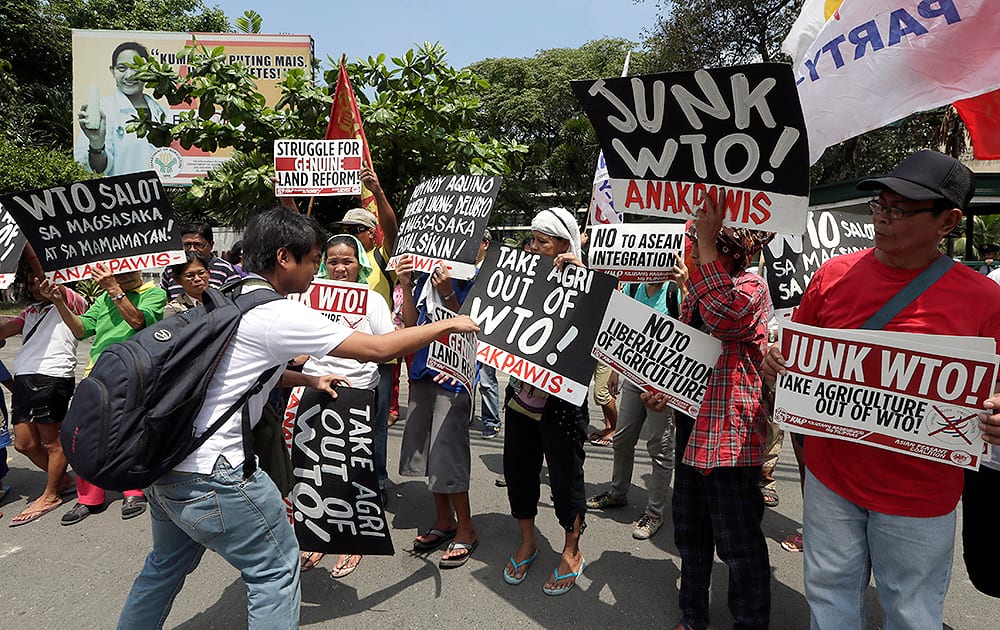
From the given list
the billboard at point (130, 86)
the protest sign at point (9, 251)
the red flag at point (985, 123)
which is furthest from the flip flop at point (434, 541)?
the billboard at point (130, 86)

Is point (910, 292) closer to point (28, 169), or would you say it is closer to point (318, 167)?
point (318, 167)

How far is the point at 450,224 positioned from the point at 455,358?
3.14ft

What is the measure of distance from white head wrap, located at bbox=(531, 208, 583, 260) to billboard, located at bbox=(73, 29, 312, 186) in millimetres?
22418

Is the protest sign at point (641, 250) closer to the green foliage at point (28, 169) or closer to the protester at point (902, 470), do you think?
the protester at point (902, 470)

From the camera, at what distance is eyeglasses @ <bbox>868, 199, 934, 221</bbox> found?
1.88 m

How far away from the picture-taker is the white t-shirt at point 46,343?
4172mm

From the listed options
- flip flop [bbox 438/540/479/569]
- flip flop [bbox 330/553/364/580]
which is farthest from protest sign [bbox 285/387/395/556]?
flip flop [bbox 438/540/479/569]

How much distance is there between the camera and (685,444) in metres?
2.88

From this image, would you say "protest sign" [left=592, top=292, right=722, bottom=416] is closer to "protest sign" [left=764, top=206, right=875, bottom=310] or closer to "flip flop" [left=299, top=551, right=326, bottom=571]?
"protest sign" [left=764, top=206, right=875, bottom=310]

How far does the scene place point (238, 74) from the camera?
7242 millimetres

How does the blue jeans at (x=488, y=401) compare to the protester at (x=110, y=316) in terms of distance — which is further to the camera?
the blue jeans at (x=488, y=401)

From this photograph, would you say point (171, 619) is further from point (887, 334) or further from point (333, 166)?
point (333, 166)

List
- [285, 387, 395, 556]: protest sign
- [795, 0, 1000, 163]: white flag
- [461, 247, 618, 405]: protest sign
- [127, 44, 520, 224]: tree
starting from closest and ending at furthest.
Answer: [795, 0, 1000, 163]: white flag → [461, 247, 618, 405]: protest sign → [285, 387, 395, 556]: protest sign → [127, 44, 520, 224]: tree

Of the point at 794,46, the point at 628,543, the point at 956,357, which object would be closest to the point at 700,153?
the point at 956,357
